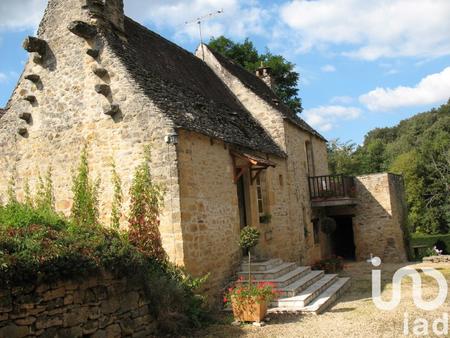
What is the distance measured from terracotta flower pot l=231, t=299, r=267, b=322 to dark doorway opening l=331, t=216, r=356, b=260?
1545cm

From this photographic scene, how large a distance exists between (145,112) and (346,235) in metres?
17.4

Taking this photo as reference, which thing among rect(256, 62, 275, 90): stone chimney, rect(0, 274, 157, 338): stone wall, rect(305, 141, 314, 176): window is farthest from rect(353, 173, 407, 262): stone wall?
rect(0, 274, 157, 338): stone wall

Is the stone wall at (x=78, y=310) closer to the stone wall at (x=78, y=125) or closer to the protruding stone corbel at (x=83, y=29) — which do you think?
the stone wall at (x=78, y=125)

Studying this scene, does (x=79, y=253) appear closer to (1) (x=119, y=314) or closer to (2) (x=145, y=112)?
(1) (x=119, y=314)

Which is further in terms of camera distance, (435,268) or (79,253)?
(435,268)

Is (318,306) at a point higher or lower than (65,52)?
lower

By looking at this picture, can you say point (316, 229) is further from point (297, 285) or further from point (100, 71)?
point (100, 71)

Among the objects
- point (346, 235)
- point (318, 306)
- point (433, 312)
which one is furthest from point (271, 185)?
point (346, 235)

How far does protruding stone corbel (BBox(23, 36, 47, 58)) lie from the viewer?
38.8 feet

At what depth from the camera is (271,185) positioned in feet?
49.8

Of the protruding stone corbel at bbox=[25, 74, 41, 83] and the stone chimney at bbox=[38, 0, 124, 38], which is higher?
the stone chimney at bbox=[38, 0, 124, 38]
